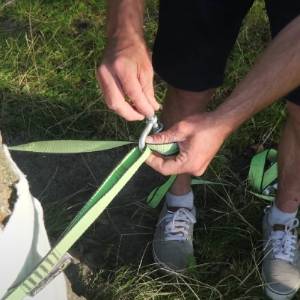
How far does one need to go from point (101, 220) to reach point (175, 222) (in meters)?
0.33

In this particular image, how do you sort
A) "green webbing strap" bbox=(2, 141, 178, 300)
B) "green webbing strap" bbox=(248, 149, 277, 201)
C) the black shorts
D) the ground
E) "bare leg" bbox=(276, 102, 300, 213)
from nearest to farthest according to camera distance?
"green webbing strap" bbox=(2, 141, 178, 300) < the black shorts < "bare leg" bbox=(276, 102, 300, 213) < the ground < "green webbing strap" bbox=(248, 149, 277, 201)

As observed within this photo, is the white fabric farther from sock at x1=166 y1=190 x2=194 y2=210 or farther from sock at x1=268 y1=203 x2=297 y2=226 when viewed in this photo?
sock at x1=268 y1=203 x2=297 y2=226

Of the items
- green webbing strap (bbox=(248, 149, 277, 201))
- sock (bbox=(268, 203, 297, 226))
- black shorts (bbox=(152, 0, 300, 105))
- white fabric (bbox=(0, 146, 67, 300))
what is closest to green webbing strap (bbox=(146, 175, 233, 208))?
green webbing strap (bbox=(248, 149, 277, 201))

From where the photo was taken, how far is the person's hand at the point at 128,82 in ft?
4.38

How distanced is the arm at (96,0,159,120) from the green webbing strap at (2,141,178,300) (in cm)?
11

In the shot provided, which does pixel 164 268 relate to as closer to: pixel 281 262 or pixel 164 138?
pixel 281 262

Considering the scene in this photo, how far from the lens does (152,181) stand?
2.37 metres

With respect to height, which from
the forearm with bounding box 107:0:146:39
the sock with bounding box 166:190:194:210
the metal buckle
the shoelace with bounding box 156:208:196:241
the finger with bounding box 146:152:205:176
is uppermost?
the forearm with bounding box 107:0:146:39

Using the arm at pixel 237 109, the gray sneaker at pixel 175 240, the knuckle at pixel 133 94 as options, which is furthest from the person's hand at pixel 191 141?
the gray sneaker at pixel 175 240

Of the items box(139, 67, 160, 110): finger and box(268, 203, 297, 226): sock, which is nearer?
box(139, 67, 160, 110): finger

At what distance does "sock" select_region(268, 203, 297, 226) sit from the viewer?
2.09 m

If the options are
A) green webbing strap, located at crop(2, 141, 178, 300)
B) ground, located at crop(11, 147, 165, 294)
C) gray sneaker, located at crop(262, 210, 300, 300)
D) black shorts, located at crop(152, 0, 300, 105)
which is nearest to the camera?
green webbing strap, located at crop(2, 141, 178, 300)

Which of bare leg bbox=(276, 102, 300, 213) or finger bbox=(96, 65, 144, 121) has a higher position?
finger bbox=(96, 65, 144, 121)

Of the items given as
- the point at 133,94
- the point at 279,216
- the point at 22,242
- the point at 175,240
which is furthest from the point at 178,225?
the point at 22,242
